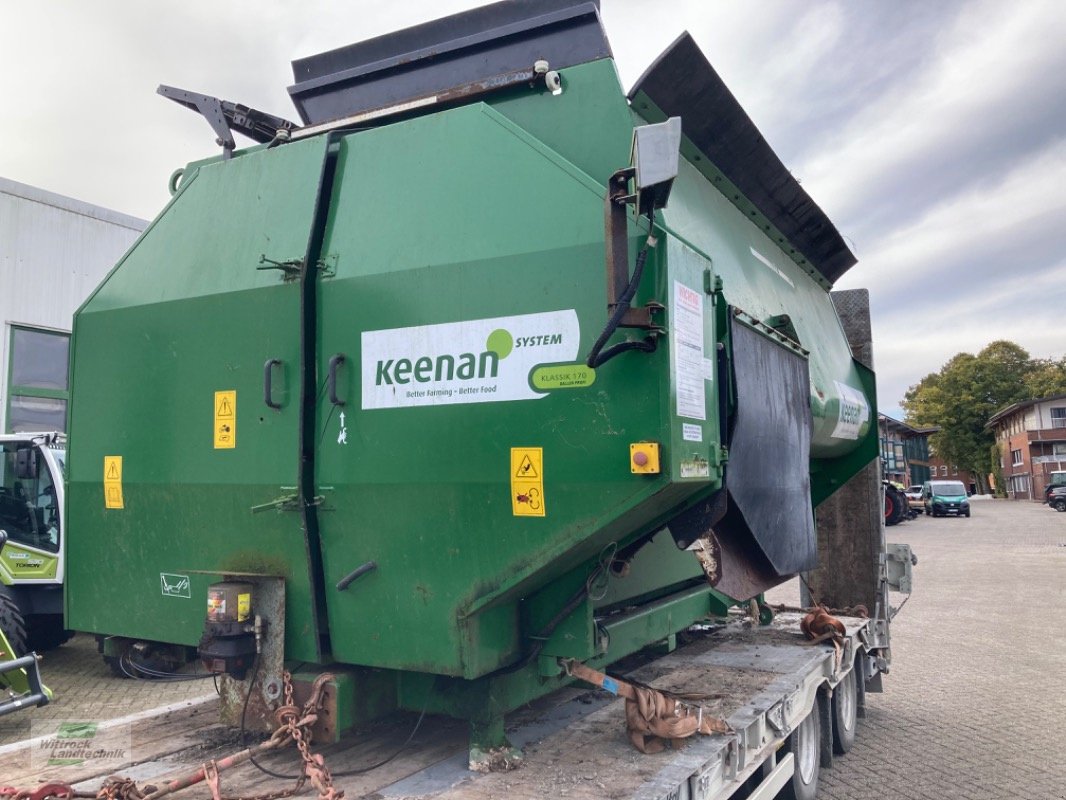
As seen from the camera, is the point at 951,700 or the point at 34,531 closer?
the point at 951,700

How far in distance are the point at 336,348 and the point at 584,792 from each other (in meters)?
1.72

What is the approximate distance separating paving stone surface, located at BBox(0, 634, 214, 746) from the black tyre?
0.46 metres

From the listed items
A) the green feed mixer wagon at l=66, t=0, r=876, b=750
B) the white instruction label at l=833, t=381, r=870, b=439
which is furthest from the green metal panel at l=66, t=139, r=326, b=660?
the white instruction label at l=833, t=381, r=870, b=439

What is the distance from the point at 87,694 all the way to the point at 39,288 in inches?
283

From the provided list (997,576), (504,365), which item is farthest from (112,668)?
(997,576)

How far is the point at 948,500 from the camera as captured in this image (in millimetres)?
35719

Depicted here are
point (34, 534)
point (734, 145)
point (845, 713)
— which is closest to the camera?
point (734, 145)

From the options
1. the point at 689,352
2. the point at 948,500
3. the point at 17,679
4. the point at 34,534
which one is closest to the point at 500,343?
the point at 689,352

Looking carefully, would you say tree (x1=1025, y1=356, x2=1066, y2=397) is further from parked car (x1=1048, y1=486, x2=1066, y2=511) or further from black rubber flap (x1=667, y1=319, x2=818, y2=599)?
black rubber flap (x1=667, y1=319, x2=818, y2=599)

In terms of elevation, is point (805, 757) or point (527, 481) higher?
point (527, 481)

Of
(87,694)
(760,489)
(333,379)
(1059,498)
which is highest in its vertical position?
(333,379)

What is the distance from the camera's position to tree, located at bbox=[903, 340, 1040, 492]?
65000 mm

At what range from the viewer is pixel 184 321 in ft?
11.2

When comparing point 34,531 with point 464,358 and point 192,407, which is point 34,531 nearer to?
point 192,407
